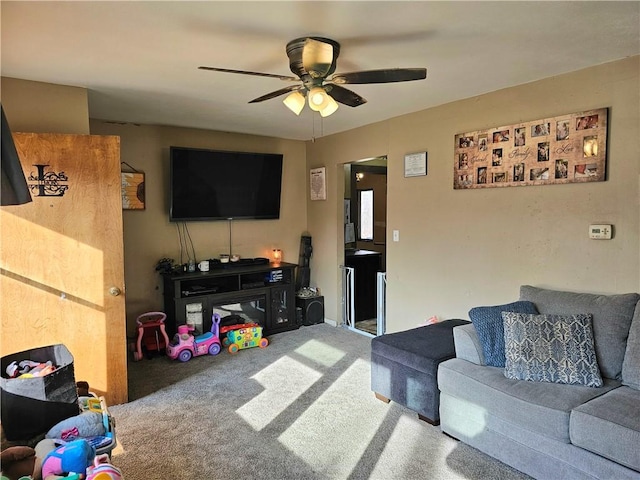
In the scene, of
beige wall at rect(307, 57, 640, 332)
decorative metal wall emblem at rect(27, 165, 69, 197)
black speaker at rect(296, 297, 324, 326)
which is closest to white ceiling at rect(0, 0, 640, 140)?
beige wall at rect(307, 57, 640, 332)

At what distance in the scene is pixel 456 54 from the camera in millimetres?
2607

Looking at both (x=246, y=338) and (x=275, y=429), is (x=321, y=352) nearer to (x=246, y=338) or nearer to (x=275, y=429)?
(x=246, y=338)

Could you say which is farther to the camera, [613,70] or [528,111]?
[528,111]

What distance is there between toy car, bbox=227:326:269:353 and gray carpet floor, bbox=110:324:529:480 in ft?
1.28

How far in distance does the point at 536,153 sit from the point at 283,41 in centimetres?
206

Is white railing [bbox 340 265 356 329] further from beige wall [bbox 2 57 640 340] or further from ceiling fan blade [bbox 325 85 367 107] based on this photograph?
ceiling fan blade [bbox 325 85 367 107]

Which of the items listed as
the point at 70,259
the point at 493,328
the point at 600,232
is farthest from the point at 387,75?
the point at 70,259

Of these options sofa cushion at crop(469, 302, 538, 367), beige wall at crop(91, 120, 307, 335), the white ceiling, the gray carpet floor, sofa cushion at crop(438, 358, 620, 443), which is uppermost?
the white ceiling

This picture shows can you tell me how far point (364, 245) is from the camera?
7309 millimetres

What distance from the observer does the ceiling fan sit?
223 centimetres

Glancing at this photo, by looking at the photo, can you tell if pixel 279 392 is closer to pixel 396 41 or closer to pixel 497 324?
pixel 497 324

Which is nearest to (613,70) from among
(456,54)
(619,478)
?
(456,54)

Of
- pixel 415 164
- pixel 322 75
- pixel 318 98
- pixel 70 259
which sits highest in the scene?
pixel 322 75

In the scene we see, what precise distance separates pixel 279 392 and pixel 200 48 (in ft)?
8.45
